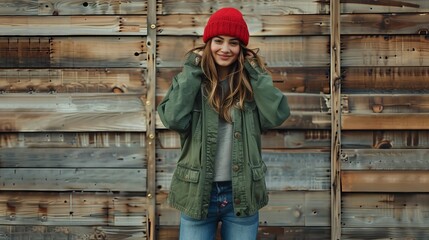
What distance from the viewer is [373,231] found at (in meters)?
3.64

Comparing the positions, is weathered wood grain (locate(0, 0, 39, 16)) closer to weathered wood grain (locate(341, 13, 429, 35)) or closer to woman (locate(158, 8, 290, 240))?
woman (locate(158, 8, 290, 240))

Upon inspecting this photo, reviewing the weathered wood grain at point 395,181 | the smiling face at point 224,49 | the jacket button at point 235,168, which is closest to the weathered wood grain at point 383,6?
the weathered wood grain at point 395,181

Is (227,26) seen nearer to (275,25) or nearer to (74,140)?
(275,25)

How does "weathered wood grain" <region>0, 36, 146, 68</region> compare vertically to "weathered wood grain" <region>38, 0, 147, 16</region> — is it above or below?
below

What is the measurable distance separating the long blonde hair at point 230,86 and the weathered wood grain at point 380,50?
4.35 feet

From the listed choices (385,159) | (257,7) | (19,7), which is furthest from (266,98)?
(19,7)

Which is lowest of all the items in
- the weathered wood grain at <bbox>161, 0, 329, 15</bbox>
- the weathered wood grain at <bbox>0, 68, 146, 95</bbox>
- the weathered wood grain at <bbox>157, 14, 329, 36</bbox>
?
the weathered wood grain at <bbox>0, 68, 146, 95</bbox>

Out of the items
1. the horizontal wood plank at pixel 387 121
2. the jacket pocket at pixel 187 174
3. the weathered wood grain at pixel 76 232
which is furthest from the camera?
the weathered wood grain at pixel 76 232

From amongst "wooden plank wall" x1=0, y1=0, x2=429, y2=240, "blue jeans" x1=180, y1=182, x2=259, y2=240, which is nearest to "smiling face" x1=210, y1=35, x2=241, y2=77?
"blue jeans" x1=180, y1=182, x2=259, y2=240

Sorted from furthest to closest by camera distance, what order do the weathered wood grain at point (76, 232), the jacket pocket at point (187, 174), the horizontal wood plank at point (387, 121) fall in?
the weathered wood grain at point (76, 232)
the horizontal wood plank at point (387, 121)
the jacket pocket at point (187, 174)

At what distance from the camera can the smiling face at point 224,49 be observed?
8.12 ft

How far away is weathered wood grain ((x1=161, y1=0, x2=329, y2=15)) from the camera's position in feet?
11.8

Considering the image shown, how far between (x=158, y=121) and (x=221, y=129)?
1160 mm

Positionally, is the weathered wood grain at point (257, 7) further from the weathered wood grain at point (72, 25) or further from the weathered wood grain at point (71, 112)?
the weathered wood grain at point (71, 112)
